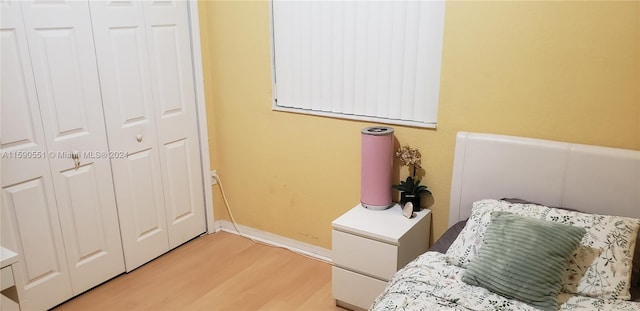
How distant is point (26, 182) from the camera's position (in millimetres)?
2449

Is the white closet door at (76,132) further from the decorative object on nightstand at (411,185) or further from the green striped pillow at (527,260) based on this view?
the green striped pillow at (527,260)

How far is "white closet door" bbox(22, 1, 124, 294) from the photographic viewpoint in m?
2.43

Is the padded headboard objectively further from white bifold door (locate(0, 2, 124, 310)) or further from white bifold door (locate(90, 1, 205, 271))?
white bifold door (locate(0, 2, 124, 310))

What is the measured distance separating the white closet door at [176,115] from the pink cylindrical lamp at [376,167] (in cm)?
129

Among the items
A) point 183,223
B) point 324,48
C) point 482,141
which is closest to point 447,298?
point 482,141

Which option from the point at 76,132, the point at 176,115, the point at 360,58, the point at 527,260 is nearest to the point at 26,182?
the point at 76,132

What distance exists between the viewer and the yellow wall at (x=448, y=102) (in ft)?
6.97

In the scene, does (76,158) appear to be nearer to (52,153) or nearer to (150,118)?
(52,153)

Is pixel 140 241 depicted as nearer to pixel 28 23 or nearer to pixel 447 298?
pixel 28 23

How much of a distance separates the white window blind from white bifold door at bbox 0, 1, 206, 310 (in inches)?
28.0

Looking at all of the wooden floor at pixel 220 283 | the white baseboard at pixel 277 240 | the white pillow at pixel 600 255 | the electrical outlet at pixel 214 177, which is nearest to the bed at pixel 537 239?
the white pillow at pixel 600 255

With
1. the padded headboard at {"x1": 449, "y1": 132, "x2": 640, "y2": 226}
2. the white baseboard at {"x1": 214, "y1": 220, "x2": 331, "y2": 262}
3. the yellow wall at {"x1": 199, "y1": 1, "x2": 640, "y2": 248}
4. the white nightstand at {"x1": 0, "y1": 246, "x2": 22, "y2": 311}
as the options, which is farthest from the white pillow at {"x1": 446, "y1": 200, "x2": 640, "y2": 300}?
the white nightstand at {"x1": 0, "y1": 246, "x2": 22, "y2": 311}

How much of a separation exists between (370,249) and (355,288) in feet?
0.88

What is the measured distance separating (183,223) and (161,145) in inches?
23.8
